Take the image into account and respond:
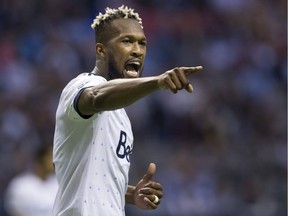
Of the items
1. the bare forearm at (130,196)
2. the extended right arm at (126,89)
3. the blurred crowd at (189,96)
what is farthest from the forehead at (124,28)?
the blurred crowd at (189,96)

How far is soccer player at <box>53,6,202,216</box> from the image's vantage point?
16.1 feet

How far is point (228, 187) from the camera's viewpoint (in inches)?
470

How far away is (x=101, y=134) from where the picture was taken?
5125 millimetres

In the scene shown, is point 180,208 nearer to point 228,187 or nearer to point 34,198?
point 228,187

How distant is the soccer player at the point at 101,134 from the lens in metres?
4.92

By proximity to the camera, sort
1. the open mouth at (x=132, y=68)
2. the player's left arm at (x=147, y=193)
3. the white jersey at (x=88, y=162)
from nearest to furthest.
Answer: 1. the white jersey at (x=88, y=162)
2. the open mouth at (x=132, y=68)
3. the player's left arm at (x=147, y=193)

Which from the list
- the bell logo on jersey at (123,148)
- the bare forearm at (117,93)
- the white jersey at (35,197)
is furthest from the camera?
the white jersey at (35,197)

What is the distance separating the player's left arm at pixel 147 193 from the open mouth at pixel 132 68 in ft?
1.83

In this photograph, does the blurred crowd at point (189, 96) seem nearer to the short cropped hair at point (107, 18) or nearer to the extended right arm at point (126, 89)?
the short cropped hair at point (107, 18)

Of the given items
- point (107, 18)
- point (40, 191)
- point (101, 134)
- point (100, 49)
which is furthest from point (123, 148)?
point (40, 191)

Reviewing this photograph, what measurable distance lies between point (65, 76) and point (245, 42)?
3379mm

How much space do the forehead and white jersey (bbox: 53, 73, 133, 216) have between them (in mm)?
350

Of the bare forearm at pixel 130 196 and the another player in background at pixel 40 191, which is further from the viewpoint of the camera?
the another player in background at pixel 40 191

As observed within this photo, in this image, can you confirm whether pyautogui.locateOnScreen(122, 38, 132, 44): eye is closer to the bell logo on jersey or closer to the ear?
the ear
